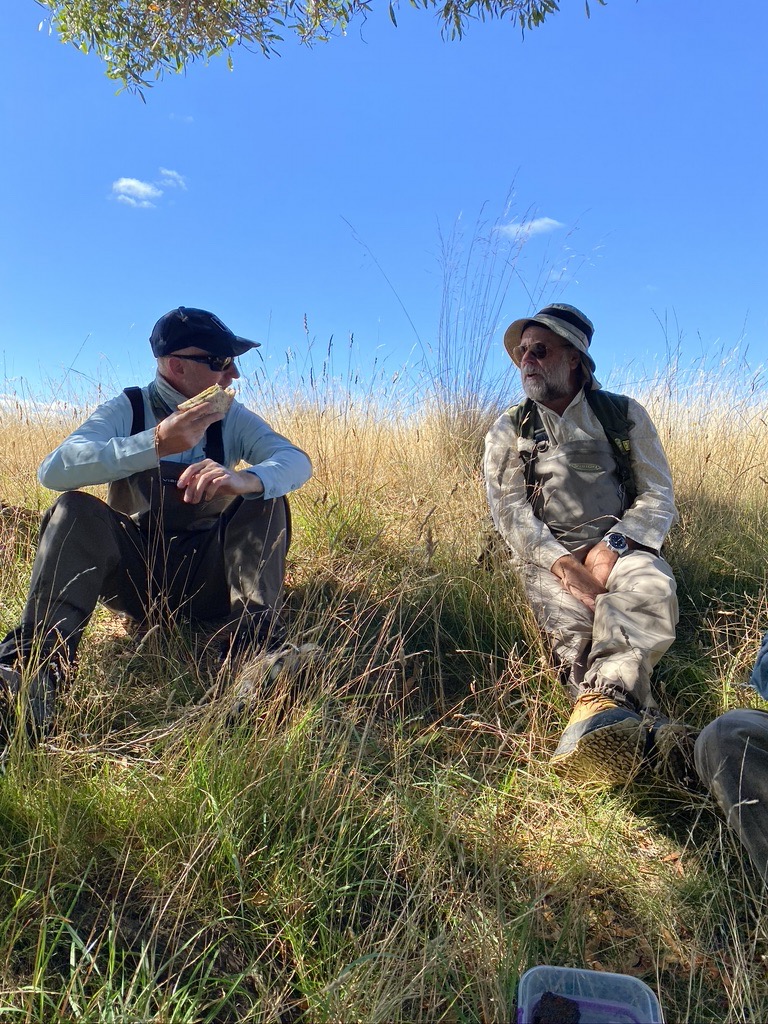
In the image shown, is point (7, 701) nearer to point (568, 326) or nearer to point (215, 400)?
point (215, 400)

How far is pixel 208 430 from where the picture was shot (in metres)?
3.23

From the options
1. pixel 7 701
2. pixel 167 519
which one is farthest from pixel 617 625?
pixel 7 701

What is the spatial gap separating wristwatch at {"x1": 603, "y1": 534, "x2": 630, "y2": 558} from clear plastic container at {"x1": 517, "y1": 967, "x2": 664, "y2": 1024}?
1994mm

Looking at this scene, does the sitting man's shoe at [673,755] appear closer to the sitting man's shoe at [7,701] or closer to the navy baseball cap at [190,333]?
the sitting man's shoe at [7,701]

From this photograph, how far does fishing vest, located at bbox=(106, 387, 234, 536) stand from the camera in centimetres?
303

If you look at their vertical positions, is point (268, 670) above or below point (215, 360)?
below

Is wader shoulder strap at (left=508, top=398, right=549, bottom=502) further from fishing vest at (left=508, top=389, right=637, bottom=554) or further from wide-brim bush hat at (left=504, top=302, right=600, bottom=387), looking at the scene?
wide-brim bush hat at (left=504, top=302, right=600, bottom=387)

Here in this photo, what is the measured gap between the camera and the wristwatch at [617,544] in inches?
128

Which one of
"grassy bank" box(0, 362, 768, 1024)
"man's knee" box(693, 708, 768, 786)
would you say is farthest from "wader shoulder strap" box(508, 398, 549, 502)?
"man's knee" box(693, 708, 768, 786)

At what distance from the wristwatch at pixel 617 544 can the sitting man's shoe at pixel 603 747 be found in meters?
0.87

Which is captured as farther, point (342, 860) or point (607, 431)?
point (607, 431)

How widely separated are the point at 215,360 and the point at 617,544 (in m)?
2.06

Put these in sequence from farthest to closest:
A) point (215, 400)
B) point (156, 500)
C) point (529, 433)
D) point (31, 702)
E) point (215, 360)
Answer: point (529, 433) → point (215, 360) → point (156, 500) → point (215, 400) → point (31, 702)

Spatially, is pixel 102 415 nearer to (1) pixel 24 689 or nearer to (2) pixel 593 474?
(1) pixel 24 689
